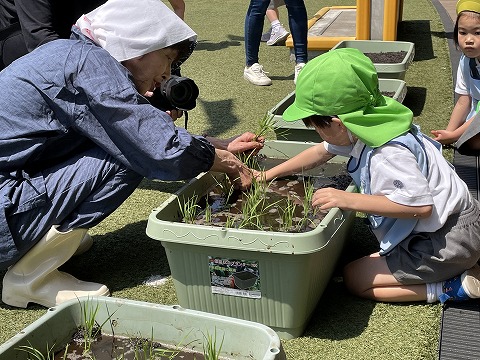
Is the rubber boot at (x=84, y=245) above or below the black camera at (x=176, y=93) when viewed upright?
below

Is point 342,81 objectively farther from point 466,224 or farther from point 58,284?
point 58,284

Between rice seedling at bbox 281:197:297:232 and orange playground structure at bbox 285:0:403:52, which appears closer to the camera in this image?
rice seedling at bbox 281:197:297:232

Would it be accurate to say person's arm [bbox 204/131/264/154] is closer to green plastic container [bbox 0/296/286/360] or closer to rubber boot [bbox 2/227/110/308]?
rubber boot [bbox 2/227/110/308]

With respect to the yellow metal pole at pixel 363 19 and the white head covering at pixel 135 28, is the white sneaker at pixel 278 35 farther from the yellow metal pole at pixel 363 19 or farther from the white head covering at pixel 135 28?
the white head covering at pixel 135 28

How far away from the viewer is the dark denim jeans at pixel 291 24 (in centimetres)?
471

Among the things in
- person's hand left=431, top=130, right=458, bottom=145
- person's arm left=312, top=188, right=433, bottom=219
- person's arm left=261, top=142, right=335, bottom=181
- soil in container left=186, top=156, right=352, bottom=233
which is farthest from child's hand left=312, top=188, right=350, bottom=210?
person's hand left=431, top=130, right=458, bottom=145

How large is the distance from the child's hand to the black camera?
87 centimetres

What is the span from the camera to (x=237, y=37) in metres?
6.70

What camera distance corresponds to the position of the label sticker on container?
206cm

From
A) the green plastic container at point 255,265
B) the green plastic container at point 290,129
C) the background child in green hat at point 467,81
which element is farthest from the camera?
the green plastic container at point 290,129

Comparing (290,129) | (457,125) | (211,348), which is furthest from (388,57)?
(211,348)

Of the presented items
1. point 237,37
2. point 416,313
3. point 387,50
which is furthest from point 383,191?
point 237,37

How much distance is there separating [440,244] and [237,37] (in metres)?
4.80

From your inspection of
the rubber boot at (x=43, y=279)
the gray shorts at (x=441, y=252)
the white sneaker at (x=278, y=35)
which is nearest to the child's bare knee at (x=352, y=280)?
the gray shorts at (x=441, y=252)
